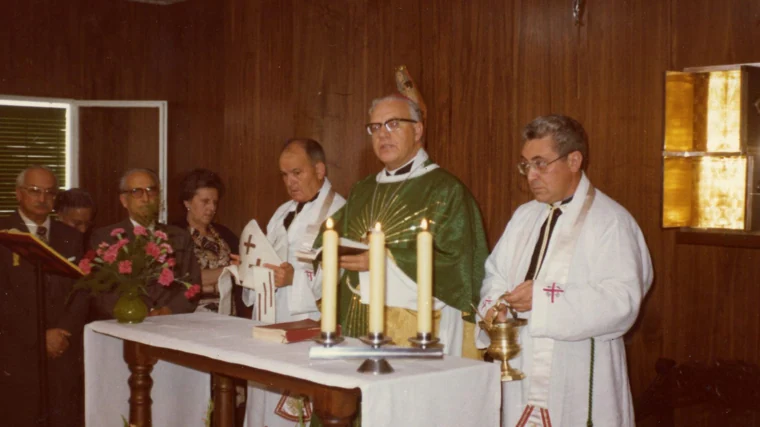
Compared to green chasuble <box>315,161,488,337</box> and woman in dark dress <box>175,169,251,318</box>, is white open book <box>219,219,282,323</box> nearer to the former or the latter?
green chasuble <box>315,161,488,337</box>

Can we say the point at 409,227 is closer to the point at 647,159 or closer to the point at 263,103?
the point at 647,159

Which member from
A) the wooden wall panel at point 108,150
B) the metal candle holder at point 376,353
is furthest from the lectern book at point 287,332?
the wooden wall panel at point 108,150

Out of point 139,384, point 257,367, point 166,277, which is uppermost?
point 166,277

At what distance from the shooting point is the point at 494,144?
5.62m

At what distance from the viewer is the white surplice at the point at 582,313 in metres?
3.48

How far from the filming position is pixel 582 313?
346cm

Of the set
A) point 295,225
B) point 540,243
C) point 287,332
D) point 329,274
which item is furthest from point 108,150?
point 329,274

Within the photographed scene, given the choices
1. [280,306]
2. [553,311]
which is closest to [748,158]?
[553,311]

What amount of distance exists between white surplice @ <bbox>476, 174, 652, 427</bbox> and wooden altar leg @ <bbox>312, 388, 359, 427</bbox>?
3.00 feet

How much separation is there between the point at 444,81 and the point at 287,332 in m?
2.84

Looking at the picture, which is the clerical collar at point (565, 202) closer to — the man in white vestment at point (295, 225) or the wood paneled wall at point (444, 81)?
the wood paneled wall at point (444, 81)

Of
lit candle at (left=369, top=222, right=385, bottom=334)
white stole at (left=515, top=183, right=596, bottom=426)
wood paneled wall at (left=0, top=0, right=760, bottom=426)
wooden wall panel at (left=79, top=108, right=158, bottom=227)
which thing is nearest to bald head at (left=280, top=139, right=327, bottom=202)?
wood paneled wall at (left=0, top=0, right=760, bottom=426)

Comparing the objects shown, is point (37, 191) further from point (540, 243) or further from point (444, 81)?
point (540, 243)

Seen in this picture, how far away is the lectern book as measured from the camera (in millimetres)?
3545
